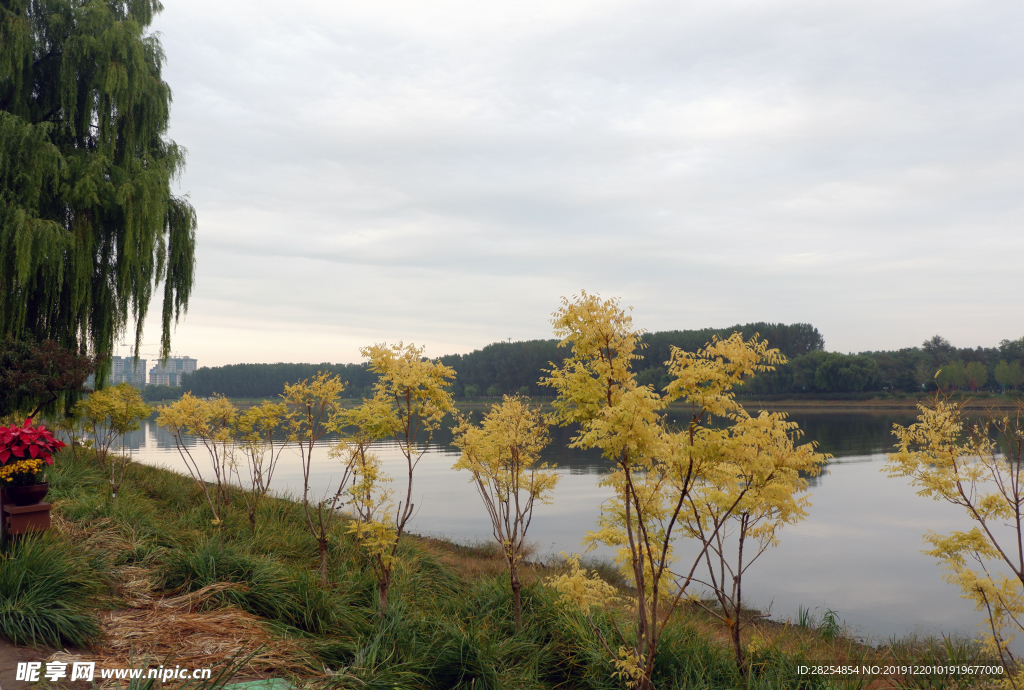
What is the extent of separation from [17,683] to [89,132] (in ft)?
42.4

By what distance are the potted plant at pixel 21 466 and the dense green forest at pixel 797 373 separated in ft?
176

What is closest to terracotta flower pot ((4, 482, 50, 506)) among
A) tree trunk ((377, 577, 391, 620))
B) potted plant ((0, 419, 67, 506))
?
potted plant ((0, 419, 67, 506))

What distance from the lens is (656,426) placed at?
497cm

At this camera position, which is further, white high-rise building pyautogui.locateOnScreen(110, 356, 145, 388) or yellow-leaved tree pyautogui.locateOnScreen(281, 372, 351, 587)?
white high-rise building pyautogui.locateOnScreen(110, 356, 145, 388)

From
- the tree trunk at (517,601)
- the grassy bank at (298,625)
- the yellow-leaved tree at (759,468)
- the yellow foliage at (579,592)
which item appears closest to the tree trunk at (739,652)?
the yellow-leaved tree at (759,468)

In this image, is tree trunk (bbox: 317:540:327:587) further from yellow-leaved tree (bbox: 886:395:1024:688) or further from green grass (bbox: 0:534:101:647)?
yellow-leaved tree (bbox: 886:395:1024:688)

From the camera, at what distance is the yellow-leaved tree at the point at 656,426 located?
479cm

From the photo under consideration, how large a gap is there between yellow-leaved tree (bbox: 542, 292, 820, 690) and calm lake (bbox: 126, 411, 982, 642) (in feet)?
3.96

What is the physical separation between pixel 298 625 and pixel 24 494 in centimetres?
305

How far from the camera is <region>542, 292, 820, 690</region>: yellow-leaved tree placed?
4.79 m

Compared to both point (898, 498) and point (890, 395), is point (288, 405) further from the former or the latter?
point (890, 395)

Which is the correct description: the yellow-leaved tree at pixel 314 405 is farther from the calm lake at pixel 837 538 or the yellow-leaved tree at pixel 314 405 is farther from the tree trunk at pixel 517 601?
the calm lake at pixel 837 538

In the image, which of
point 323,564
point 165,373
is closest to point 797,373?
point 165,373

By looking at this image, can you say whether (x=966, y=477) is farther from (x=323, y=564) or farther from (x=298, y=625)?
(x=323, y=564)
